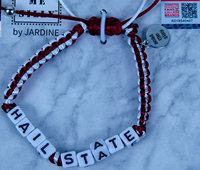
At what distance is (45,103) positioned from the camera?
0.76 metres

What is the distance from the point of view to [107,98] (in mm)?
765

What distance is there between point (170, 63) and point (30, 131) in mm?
566

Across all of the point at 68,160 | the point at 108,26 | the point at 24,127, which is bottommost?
the point at 68,160

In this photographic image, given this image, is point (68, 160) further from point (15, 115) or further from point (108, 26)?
point (108, 26)

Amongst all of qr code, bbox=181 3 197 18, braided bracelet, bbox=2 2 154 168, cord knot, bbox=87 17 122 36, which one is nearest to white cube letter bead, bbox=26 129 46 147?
braided bracelet, bbox=2 2 154 168

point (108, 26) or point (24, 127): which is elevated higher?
point (108, 26)

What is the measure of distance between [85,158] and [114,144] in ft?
0.36

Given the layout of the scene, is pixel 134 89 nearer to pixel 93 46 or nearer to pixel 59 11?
pixel 93 46

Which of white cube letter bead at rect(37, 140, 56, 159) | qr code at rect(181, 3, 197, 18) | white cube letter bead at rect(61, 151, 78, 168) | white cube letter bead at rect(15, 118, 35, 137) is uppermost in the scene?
qr code at rect(181, 3, 197, 18)

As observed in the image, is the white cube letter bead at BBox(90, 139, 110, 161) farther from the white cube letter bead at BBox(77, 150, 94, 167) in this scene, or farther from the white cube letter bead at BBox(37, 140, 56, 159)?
the white cube letter bead at BBox(37, 140, 56, 159)

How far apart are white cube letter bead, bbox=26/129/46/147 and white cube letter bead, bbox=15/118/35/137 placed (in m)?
0.01

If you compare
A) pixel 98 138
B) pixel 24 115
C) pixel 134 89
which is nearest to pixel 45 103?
pixel 24 115

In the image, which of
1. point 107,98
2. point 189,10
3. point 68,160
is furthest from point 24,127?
point 189,10

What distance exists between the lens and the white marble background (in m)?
0.74
